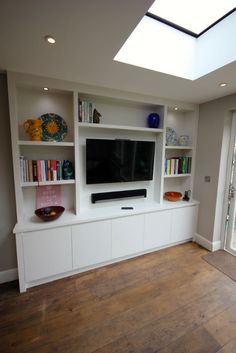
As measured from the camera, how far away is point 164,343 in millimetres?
1388

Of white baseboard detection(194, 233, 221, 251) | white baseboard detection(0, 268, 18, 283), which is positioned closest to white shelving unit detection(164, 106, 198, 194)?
white baseboard detection(194, 233, 221, 251)

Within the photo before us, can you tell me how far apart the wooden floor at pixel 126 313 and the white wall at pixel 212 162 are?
0.71 meters

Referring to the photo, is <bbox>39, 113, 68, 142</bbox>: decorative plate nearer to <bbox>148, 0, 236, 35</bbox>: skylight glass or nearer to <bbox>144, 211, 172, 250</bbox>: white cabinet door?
<bbox>148, 0, 236, 35</bbox>: skylight glass

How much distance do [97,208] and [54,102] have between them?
1501mm

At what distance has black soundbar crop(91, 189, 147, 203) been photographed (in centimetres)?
245

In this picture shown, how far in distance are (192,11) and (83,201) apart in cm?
235

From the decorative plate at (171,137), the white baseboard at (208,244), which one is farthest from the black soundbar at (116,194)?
the white baseboard at (208,244)

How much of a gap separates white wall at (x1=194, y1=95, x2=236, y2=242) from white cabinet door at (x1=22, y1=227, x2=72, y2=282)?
2117 mm

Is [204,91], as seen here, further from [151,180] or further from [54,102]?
[54,102]

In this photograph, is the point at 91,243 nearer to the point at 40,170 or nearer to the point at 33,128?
the point at 40,170

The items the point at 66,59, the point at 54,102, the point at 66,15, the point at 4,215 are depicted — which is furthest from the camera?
the point at 54,102

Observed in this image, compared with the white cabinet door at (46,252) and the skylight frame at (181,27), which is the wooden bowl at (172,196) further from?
the skylight frame at (181,27)

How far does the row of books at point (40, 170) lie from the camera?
1.92 m

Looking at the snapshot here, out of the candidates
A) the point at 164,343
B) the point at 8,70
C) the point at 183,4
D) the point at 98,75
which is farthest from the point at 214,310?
the point at 8,70
